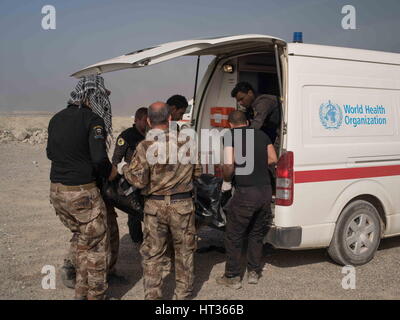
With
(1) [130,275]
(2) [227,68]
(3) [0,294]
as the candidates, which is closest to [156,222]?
(1) [130,275]

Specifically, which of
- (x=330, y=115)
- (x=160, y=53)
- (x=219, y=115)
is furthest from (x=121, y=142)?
(x=330, y=115)

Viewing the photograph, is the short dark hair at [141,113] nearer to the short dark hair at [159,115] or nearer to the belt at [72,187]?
the short dark hair at [159,115]

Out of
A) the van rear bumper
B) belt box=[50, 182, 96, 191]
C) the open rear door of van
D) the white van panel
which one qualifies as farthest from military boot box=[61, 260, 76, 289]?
the white van panel

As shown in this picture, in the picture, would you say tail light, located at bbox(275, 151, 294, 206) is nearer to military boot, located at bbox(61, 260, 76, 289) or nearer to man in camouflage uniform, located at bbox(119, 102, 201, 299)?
man in camouflage uniform, located at bbox(119, 102, 201, 299)

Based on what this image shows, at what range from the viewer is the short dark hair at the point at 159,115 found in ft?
14.1

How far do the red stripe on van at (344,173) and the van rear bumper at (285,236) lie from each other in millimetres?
513

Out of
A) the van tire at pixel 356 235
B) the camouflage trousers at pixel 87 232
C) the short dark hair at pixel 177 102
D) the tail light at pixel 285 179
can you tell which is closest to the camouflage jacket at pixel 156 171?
the camouflage trousers at pixel 87 232

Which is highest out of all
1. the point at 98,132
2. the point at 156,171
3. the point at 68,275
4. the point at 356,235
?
the point at 98,132

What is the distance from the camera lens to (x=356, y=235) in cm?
559

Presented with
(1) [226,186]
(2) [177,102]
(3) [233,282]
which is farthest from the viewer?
(2) [177,102]

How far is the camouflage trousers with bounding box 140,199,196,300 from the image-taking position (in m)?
4.35

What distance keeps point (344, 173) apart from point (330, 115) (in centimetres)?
65

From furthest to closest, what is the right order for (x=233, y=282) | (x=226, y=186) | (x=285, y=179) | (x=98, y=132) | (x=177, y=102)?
(x=177, y=102), (x=226, y=186), (x=233, y=282), (x=285, y=179), (x=98, y=132)

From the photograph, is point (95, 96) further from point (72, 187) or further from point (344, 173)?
point (344, 173)
